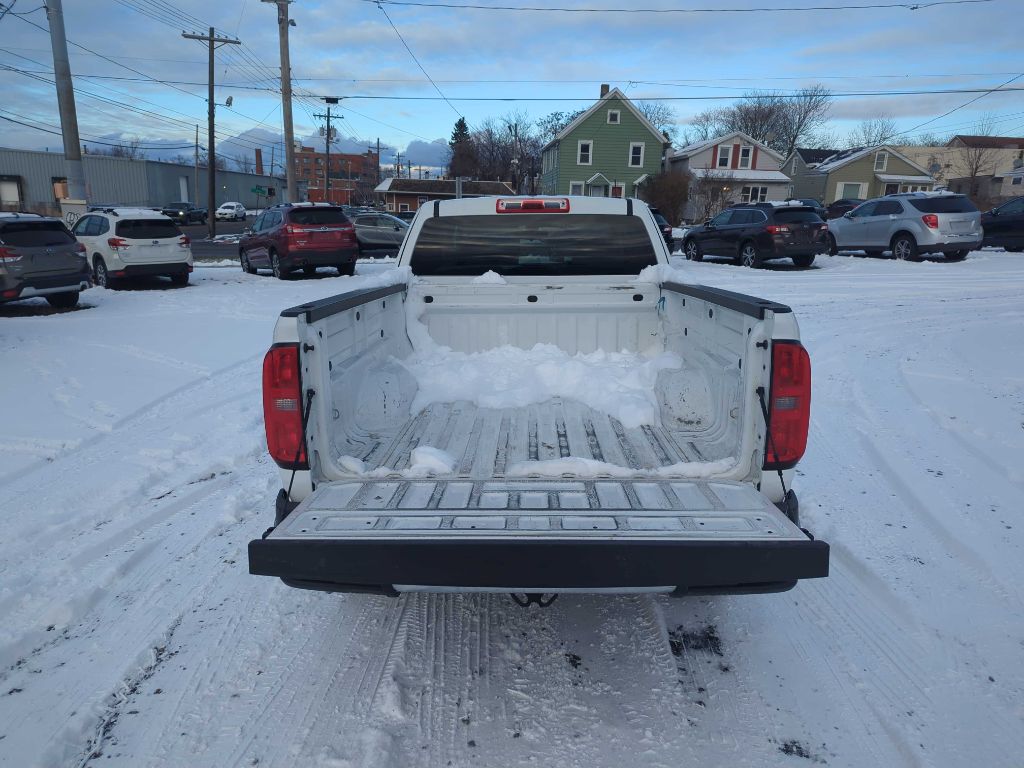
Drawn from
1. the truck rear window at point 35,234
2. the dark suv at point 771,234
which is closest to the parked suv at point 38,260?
the truck rear window at point 35,234

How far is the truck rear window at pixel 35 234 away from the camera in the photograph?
1164 cm

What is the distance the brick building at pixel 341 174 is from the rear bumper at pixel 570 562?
90.5m

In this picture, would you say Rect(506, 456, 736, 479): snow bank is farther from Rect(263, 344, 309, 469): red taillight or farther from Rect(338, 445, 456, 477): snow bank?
Rect(263, 344, 309, 469): red taillight

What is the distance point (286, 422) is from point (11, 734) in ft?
4.98

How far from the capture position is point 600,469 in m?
3.16

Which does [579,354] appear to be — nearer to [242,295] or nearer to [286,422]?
[286,422]

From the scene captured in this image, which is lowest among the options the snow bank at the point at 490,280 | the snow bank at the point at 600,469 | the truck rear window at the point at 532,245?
the snow bank at the point at 600,469

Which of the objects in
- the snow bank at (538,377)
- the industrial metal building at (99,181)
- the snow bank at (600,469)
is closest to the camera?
the snow bank at (600,469)

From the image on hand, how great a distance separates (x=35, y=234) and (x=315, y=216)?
630 centimetres

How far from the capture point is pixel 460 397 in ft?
14.2

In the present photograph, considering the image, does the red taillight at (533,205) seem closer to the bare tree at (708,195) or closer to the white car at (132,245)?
the white car at (132,245)

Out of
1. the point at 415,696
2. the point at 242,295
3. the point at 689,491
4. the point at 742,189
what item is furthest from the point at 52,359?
the point at 742,189

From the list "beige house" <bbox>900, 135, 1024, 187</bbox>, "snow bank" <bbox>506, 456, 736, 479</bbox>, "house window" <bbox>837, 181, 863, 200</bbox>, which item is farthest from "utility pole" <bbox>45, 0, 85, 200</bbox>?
"beige house" <bbox>900, 135, 1024, 187</bbox>

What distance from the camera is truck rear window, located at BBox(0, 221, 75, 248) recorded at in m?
11.6
